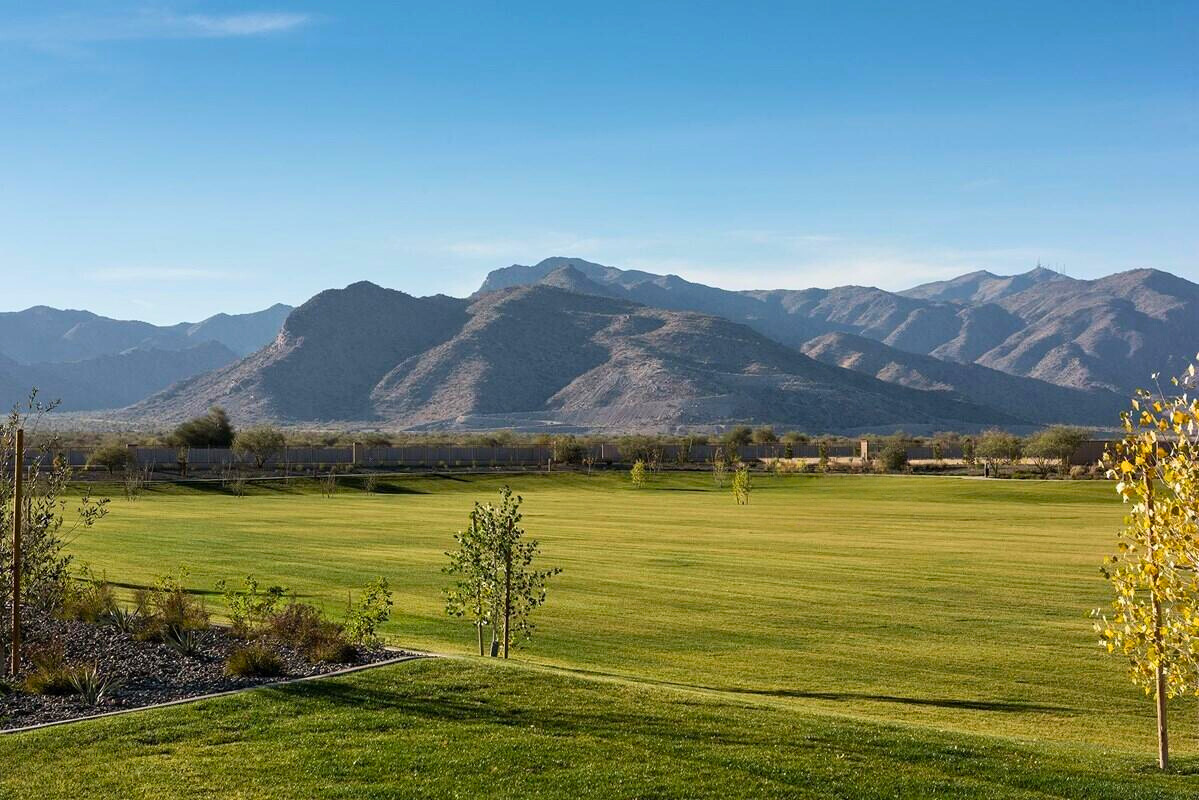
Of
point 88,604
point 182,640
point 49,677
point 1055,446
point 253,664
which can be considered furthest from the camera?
point 1055,446

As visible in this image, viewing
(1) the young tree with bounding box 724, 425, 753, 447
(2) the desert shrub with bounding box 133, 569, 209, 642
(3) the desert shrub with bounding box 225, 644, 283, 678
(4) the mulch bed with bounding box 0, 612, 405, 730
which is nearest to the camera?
(4) the mulch bed with bounding box 0, 612, 405, 730

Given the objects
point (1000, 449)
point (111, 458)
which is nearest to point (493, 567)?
point (111, 458)

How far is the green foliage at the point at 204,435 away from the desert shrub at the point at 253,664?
331 ft

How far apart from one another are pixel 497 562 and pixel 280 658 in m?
5.74

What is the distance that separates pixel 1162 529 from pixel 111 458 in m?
93.4

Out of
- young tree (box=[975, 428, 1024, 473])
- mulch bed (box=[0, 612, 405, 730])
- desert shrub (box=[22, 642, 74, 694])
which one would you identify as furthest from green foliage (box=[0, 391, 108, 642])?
young tree (box=[975, 428, 1024, 473])

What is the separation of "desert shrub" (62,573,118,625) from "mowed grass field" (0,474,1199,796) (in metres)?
5.33

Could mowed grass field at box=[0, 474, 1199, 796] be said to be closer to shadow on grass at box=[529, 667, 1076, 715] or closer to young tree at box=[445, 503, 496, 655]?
shadow on grass at box=[529, 667, 1076, 715]

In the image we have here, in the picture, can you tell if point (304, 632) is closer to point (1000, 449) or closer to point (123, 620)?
point (123, 620)

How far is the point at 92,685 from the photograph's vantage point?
14.5m

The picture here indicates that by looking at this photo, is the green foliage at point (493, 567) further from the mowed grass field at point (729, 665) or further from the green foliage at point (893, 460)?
the green foliage at point (893, 460)

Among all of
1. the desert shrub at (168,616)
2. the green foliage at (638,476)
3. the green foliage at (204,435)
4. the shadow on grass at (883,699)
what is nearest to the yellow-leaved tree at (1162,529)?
the shadow on grass at (883,699)

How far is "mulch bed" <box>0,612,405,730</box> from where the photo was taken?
46.4 feet

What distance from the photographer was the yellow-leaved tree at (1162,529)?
33.1 feet
